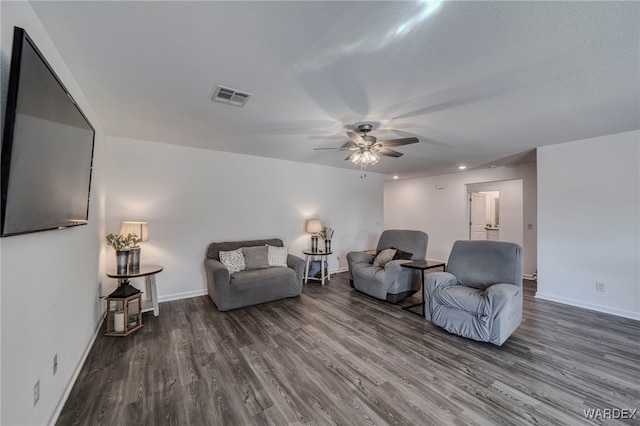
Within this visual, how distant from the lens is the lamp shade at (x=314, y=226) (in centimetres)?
513

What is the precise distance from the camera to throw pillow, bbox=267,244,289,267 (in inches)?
170

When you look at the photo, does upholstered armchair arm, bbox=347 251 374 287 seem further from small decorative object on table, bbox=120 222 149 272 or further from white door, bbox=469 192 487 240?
white door, bbox=469 192 487 240

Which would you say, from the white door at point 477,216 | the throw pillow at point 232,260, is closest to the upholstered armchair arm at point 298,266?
the throw pillow at point 232,260

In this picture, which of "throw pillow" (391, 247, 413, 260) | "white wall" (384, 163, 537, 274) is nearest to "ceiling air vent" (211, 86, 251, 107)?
"throw pillow" (391, 247, 413, 260)

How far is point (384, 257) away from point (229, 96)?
3310mm

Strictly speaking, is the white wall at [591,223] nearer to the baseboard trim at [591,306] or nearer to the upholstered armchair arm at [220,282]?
the baseboard trim at [591,306]

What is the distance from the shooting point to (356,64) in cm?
189

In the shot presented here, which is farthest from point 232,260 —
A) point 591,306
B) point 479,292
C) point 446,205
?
point 446,205

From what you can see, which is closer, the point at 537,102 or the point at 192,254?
the point at 537,102

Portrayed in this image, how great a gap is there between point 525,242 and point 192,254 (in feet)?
22.5

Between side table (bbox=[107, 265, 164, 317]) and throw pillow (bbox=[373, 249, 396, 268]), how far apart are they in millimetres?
3239

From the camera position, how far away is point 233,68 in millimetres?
1948

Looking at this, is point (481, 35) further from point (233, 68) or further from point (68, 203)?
point (68, 203)

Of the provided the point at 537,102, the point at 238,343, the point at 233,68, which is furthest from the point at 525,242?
the point at 233,68
